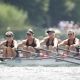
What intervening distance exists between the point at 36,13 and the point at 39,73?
1761 inches

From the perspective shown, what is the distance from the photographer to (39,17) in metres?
60.1

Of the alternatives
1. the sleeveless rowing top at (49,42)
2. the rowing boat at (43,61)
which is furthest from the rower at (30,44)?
the sleeveless rowing top at (49,42)

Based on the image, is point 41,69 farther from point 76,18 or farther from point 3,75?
point 76,18

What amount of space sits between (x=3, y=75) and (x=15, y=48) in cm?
158

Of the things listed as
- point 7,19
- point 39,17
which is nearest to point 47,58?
point 7,19

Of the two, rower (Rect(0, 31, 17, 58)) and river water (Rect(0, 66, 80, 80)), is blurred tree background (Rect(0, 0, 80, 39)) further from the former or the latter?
river water (Rect(0, 66, 80, 80))

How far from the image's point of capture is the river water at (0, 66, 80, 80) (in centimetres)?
1367

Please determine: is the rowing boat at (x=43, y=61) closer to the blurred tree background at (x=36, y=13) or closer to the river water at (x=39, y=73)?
the river water at (x=39, y=73)

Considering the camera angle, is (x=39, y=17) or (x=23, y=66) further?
(x=39, y=17)

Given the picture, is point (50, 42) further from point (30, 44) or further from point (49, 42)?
point (30, 44)

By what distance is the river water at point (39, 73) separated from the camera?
44.9ft

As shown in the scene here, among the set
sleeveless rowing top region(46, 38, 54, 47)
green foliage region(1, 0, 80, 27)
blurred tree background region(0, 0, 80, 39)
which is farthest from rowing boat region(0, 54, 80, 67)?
green foliage region(1, 0, 80, 27)

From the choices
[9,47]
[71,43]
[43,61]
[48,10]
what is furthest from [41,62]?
[48,10]

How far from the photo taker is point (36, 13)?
5903 cm
